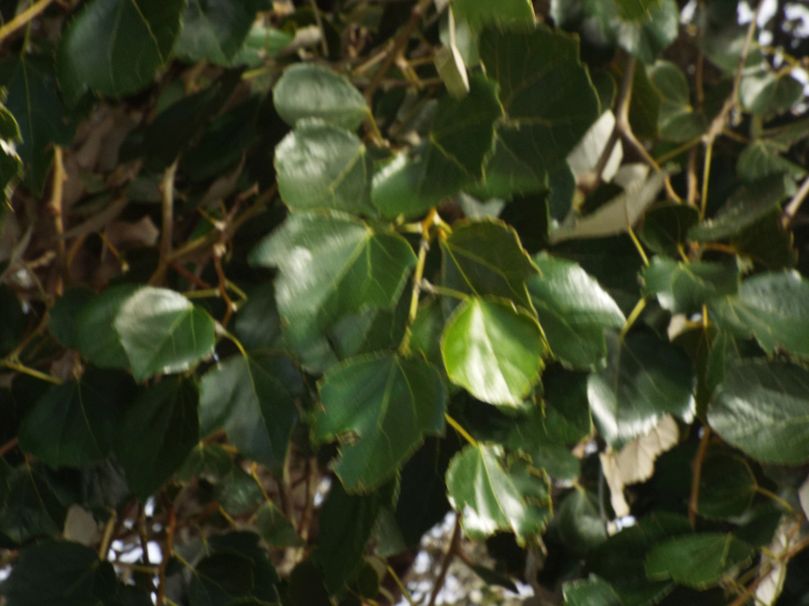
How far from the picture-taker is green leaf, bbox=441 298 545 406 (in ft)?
1.55

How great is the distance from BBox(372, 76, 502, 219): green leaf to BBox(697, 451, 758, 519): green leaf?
36 cm

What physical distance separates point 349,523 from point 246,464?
451mm

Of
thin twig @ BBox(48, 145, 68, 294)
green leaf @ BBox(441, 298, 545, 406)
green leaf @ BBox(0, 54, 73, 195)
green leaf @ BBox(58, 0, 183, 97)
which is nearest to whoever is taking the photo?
green leaf @ BBox(441, 298, 545, 406)

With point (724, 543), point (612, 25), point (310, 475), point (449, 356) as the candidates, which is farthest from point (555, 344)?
point (310, 475)

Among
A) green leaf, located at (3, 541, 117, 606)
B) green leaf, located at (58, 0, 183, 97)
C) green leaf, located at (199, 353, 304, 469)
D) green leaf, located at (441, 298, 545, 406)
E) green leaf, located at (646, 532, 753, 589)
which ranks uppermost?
green leaf, located at (58, 0, 183, 97)

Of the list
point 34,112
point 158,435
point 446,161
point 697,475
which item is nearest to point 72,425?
point 158,435

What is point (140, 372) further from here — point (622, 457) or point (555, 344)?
point (622, 457)

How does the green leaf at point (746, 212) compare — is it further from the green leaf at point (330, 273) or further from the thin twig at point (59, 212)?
the thin twig at point (59, 212)

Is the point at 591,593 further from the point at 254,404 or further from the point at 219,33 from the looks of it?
the point at 219,33

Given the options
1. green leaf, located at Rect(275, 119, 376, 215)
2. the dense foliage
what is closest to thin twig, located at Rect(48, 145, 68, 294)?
the dense foliage

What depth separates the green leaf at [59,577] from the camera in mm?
705

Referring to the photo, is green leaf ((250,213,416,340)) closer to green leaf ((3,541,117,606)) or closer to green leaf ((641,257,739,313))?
green leaf ((641,257,739,313))

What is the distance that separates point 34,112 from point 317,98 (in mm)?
212

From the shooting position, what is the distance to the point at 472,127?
0.52 m
